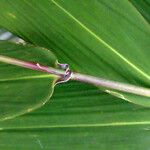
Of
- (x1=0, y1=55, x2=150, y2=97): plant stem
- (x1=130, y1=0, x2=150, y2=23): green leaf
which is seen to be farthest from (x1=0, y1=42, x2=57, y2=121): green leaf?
(x1=130, y1=0, x2=150, y2=23): green leaf

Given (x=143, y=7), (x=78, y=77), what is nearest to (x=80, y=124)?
(x=78, y=77)

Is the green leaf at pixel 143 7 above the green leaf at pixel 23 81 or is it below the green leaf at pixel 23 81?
above

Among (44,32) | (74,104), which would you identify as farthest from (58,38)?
(74,104)

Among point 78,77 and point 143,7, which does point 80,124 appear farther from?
point 143,7

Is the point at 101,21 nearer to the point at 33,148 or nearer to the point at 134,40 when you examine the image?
the point at 134,40

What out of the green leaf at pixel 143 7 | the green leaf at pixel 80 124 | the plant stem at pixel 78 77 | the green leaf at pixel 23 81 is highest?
the green leaf at pixel 143 7

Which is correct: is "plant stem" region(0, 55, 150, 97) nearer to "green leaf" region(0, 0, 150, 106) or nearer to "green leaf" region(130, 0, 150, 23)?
"green leaf" region(0, 0, 150, 106)

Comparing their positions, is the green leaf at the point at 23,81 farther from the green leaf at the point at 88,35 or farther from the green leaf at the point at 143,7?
the green leaf at the point at 143,7

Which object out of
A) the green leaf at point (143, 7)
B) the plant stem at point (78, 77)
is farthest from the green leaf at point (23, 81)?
the green leaf at point (143, 7)
